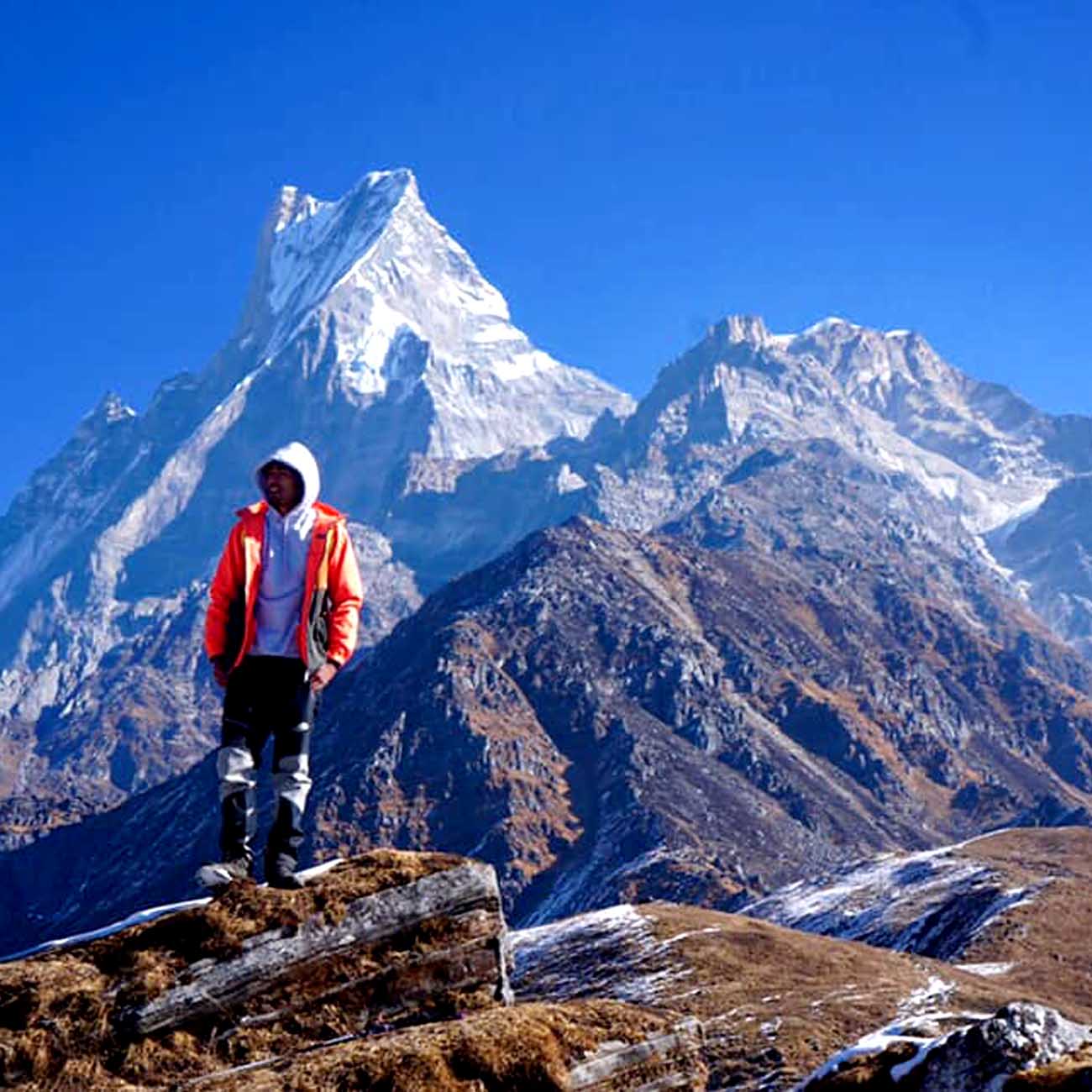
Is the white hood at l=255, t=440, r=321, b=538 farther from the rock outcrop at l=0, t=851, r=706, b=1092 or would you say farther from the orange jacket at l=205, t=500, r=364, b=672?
the rock outcrop at l=0, t=851, r=706, b=1092

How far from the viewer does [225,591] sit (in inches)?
730

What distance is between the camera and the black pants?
60.5ft

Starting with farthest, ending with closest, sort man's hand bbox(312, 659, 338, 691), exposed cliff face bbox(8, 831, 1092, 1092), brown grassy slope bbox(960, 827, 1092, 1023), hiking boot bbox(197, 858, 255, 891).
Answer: brown grassy slope bbox(960, 827, 1092, 1023) → man's hand bbox(312, 659, 338, 691) → hiking boot bbox(197, 858, 255, 891) → exposed cliff face bbox(8, 831, 1092, 1092)

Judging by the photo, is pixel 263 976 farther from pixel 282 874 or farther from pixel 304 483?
pixel 304 483

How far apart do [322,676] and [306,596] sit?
3.37ft

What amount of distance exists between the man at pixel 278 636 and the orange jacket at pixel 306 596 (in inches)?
0.4

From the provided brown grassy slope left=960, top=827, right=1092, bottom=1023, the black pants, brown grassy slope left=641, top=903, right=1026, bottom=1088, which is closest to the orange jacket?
the black pants

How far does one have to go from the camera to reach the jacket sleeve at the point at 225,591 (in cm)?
1847

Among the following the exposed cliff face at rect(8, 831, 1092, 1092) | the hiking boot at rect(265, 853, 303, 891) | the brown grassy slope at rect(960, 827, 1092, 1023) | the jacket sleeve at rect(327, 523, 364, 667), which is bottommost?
the exposed cliff face at rect(8, 831, 1092, 1092)

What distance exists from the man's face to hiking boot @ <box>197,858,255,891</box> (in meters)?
4.40

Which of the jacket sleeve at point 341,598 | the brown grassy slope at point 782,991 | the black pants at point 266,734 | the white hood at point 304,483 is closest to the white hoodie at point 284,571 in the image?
the white hood at point 304,483

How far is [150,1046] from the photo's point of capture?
15070 millimetres

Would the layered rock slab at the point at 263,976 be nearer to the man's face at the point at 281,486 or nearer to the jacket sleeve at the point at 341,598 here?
the jacket sleeve at the point at 341,598

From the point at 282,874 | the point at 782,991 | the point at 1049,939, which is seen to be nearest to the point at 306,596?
the point at 282,874
